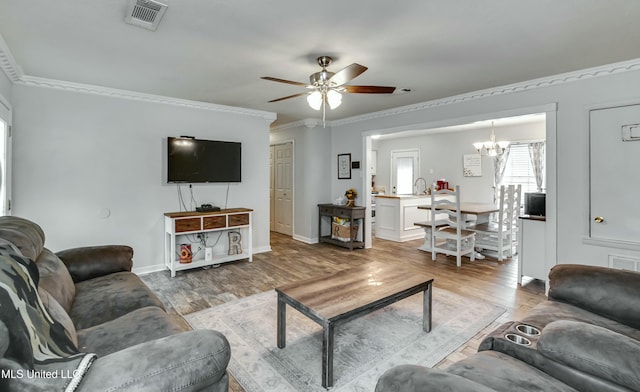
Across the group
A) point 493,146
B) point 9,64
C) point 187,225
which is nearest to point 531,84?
point 493,146

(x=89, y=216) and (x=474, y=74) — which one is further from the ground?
(x=474, y=74)

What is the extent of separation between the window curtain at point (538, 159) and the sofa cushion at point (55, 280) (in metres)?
7.65

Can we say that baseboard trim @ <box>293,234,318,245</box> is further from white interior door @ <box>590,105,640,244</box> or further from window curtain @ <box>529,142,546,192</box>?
window curtain @ <box>529,142,546,192</box>

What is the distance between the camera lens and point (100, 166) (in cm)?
388

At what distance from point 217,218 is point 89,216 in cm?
150

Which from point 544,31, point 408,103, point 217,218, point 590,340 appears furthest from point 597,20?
point 217,218

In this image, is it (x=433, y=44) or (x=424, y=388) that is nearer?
(x=424, y=388)

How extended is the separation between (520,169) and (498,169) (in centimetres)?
42

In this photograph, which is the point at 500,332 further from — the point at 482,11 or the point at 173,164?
the point at 173,164

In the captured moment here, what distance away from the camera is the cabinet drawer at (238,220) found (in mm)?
4520

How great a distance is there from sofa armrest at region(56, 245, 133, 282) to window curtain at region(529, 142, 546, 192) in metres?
7.35

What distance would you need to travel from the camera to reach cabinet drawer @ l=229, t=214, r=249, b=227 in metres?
4.52

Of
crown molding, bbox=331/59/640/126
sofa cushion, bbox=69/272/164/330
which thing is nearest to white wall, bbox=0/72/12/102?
sofa cushion, bbox=69/272/164/330

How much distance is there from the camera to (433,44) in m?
2.62
